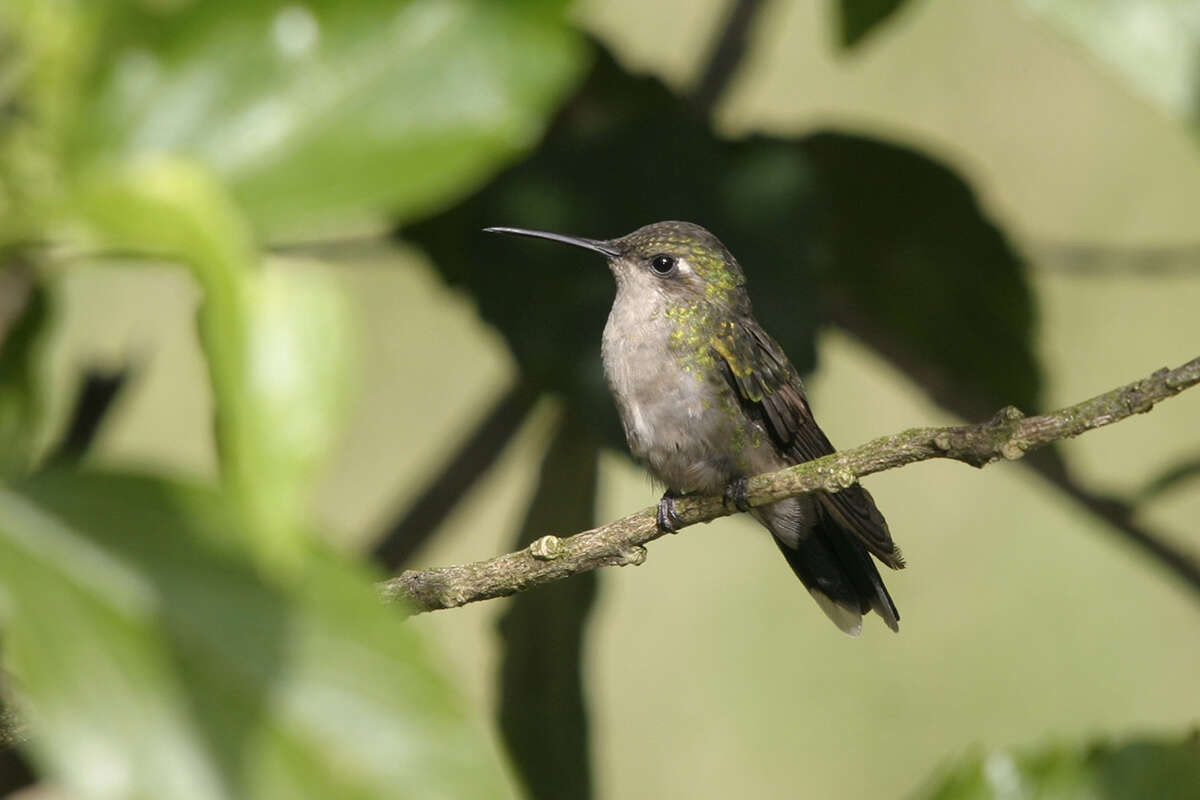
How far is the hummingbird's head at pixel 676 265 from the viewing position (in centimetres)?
311

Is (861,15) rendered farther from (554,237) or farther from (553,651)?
(553,651)

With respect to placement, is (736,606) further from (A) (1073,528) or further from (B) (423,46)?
(B) (423,46)

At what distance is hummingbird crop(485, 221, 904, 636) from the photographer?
9.77 ft

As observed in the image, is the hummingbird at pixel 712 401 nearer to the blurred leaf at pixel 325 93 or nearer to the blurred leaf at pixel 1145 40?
the blurred leaf at pixel 1145 40

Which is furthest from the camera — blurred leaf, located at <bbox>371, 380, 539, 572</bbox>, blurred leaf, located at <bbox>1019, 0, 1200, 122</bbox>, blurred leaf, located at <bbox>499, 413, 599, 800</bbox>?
blurred leaf, located at <bbox>371, 380, 539, 572</bbox>

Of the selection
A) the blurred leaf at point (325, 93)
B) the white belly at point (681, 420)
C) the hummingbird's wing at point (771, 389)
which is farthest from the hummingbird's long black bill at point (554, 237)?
the blurred leaf at point (325, 93)

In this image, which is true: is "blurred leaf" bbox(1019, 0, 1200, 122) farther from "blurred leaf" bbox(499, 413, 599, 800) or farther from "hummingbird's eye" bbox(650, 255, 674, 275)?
"hummingbird's eye" bbox(650, 255, 674, 275)

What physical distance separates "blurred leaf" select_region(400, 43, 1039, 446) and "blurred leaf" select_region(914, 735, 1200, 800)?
0.90 m

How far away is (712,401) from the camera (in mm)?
3076

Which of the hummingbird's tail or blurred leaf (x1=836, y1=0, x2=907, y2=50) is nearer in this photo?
blurred leaf (x1=836, y1=0, x2=907, y2=50)

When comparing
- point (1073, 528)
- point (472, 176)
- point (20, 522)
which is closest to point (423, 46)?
point (472, 176)

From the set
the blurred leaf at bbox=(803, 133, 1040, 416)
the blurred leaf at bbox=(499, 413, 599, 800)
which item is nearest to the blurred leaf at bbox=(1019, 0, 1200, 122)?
the blurred leaf at bbox=(803, 133, 1040, 416)

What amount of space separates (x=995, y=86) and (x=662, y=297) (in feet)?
6.53

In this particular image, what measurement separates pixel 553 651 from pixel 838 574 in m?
0.86
